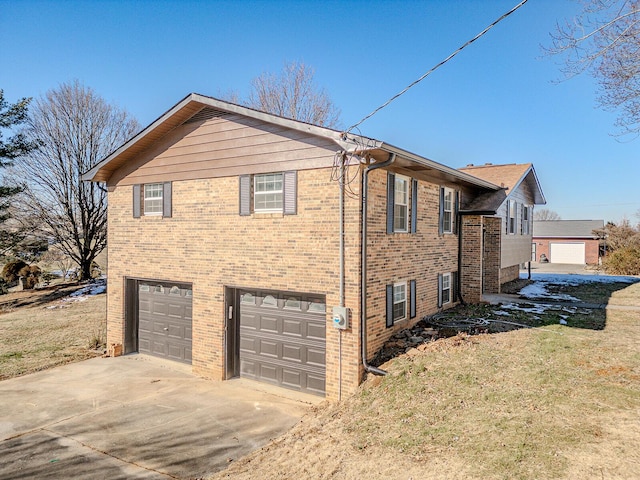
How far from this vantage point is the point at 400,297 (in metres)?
10.1

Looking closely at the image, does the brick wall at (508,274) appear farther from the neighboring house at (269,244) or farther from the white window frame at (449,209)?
the neighboring house at (269,244)

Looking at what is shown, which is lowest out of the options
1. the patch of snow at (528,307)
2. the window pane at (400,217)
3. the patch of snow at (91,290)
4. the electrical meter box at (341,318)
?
the patch of snow at (91,290)

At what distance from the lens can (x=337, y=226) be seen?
28.0 feet

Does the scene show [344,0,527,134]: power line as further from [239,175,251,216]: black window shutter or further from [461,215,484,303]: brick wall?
[461,215,484,303]: brick wall

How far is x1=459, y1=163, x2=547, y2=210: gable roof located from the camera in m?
14.6

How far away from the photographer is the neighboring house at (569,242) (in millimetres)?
39625

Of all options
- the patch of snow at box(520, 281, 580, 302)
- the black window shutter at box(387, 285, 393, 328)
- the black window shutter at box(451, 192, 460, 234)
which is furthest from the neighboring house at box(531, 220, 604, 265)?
the black window shutter at box(387, 285, 393, 328)

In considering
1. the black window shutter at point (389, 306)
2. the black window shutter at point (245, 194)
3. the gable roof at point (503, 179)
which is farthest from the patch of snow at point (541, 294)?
the black window shutter at point (245, 194)

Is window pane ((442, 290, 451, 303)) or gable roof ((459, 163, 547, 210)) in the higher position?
gable roof ((459, 163, 547, 210))

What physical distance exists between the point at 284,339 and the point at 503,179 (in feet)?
41.8

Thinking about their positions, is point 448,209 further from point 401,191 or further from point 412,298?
point 412,298

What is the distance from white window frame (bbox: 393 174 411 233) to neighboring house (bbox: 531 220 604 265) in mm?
37587

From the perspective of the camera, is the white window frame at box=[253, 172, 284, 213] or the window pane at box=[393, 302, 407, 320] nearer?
the white window frame at box=[253, 172, 284, 213]

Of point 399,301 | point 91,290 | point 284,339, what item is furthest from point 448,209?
point 91,290
